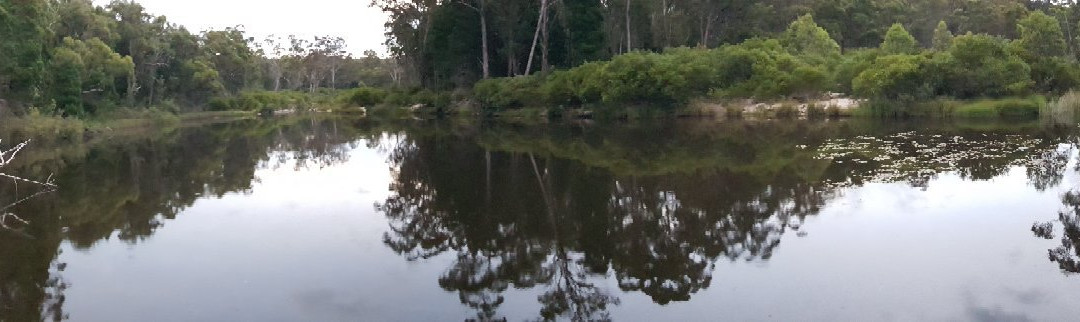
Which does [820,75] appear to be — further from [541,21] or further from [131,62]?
[131,62]

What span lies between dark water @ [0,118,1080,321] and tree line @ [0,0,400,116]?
553 inches

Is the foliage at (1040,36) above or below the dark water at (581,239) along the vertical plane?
above

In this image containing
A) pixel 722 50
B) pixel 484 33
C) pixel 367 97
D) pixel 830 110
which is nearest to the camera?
pixel 830 110

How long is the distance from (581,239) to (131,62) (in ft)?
145

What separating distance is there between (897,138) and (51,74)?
33.6 meters

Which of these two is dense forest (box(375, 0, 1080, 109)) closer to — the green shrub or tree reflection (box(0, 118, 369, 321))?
the green shrub

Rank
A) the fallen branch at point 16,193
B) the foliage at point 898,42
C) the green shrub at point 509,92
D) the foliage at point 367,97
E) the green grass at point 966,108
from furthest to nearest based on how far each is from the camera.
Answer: the foliage at point 367,97
the green shrub at point 509,92
the foliage at point 898,42
the green grass at point 966,108
the fallen branch at point 16,193

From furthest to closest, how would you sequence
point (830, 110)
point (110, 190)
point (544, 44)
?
point (544, 44) → point (830, 110) → point (110, 190)

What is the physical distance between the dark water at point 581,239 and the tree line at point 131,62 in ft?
46.1

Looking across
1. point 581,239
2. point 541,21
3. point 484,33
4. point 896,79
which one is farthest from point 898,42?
point 581,239

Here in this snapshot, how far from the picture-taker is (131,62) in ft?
147

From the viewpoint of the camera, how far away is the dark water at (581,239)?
6.25 m

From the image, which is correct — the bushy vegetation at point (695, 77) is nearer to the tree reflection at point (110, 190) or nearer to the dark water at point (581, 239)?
the tree reflection at point (110, 190)

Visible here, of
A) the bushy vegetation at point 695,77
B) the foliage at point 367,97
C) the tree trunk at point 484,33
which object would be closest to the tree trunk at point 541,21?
the tree trunk at point 484,33
